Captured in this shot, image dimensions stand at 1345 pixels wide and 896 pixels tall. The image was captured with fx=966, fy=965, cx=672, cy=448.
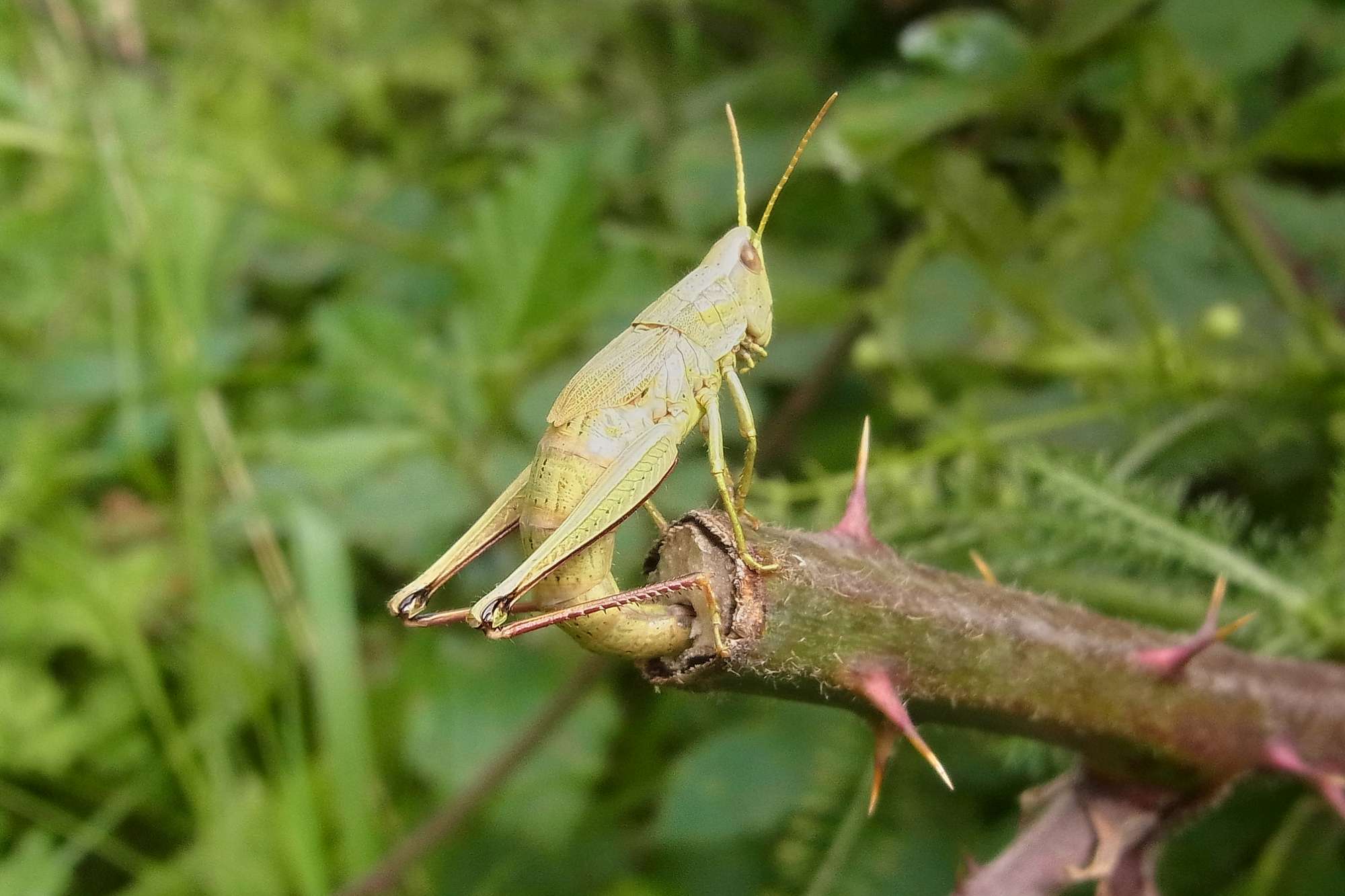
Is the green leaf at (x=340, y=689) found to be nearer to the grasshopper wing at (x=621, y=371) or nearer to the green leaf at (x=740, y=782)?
the green leaf at (x=740, y=782)

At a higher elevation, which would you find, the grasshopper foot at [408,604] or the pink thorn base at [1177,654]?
the grasshopper foot at [408,604]

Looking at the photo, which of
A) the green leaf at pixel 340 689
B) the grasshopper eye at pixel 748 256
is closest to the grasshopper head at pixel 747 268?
the grasshopper eye at pixel 748 256

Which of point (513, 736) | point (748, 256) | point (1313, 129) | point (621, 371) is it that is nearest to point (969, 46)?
point (1313, 129)

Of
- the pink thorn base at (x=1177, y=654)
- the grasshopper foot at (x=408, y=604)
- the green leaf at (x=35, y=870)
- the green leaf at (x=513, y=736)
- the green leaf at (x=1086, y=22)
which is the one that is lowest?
the green leaf at (x=513, y=736)

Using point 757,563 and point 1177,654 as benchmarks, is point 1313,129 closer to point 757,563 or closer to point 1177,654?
point 1177,654

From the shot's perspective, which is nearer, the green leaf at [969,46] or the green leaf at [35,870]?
the green leaf at [969,46]

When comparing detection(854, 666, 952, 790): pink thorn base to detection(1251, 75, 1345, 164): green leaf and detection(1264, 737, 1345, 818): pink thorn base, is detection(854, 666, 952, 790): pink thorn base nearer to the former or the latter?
detection(1264, 737, 1345, 818): pink thorn base

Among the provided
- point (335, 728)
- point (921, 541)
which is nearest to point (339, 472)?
point (335, 728)
